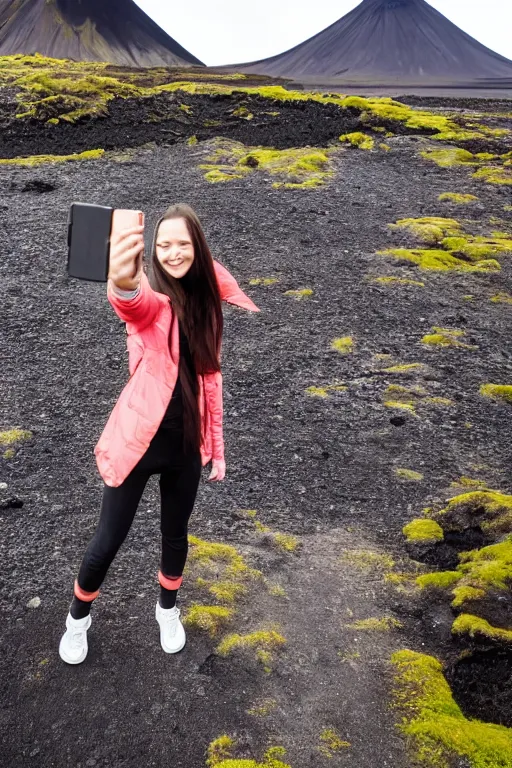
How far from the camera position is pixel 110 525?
400 cm

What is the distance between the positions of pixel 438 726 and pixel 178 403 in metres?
2.74

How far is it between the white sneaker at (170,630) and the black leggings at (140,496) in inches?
21.5

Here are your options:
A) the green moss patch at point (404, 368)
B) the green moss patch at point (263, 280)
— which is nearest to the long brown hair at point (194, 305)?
the green moss patch at point (404, 368)

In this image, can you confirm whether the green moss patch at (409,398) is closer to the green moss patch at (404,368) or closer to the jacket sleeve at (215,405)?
the green moss patch at (404,368)

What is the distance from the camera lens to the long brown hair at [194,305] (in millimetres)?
3799

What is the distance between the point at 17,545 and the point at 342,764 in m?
3.37

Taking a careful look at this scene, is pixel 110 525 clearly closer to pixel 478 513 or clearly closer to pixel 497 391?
pixel 478 513

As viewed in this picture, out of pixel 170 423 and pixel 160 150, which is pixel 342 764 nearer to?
pixel 170 423

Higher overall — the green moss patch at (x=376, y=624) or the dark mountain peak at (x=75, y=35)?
the dark mountain peak at (x=75, y=35)

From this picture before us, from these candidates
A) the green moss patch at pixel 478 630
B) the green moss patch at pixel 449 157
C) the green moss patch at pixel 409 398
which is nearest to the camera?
the green moss patch at pixel 478 630

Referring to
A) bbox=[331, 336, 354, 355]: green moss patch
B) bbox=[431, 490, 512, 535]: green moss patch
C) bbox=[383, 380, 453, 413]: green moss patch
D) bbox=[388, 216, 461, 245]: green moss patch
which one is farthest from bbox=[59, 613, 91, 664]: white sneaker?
bbox=[388, 216, 461, 245]: green moss patch

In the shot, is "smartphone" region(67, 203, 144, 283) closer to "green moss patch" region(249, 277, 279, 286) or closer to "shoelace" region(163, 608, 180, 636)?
"shoelace" region(163, 608, 180, 636)

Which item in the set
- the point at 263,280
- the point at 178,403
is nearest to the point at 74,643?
the point at 178,403

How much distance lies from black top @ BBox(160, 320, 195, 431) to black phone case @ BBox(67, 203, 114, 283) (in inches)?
36.1
